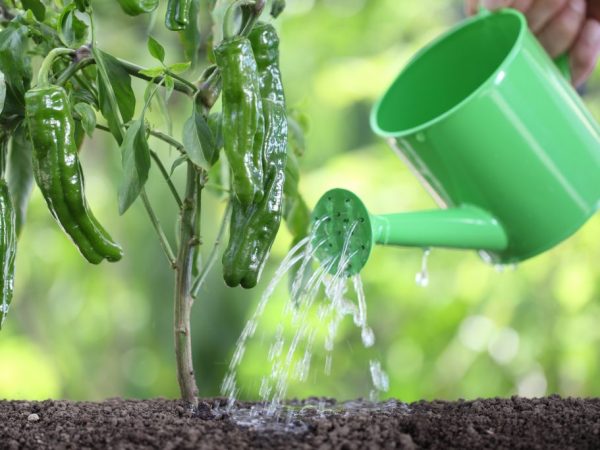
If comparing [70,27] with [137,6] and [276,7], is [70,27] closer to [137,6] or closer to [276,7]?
[137,6]

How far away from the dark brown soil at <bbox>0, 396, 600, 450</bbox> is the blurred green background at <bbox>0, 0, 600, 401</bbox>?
4.20ft

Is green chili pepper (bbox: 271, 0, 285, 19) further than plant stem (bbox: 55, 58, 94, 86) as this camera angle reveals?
Yes

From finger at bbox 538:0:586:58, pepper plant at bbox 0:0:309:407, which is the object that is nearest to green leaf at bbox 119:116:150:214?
pepper plant at bbox 0:0:309:407

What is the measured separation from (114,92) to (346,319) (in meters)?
2.08

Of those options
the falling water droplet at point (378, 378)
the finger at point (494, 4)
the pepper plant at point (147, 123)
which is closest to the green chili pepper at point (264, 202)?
the pepper plant at point (147, 123)

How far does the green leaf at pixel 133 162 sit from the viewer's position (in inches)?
→ 36.3

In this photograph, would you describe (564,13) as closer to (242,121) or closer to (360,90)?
(242,121)

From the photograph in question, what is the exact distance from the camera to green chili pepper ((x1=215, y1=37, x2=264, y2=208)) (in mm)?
914

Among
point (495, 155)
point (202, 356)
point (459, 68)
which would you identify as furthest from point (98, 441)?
point (202, 356)

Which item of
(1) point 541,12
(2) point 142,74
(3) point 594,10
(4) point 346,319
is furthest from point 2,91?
(4) point 346,319

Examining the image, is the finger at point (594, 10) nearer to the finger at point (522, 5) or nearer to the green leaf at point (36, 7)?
the finger at point (522, 5)

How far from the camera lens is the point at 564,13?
143 cm

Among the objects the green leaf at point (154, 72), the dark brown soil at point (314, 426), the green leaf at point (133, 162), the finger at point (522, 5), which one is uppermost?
the finger at point (522, 5)

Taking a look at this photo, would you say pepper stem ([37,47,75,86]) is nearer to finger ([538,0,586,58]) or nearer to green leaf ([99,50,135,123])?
green leaf ([99,50,135,123])
